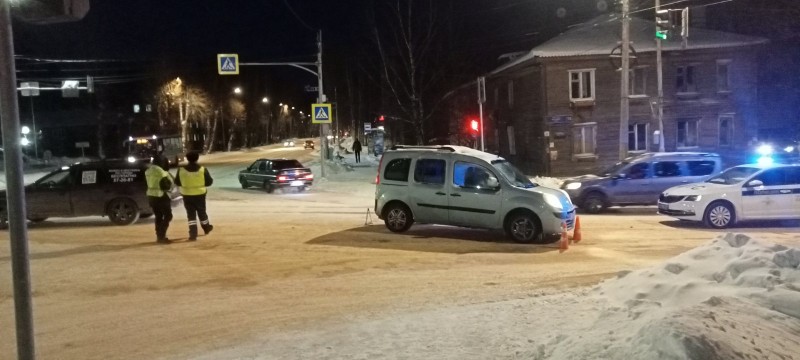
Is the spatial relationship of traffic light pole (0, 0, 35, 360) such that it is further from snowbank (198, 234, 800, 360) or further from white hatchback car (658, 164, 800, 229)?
white hatchback car (658, 164, 800, 229)

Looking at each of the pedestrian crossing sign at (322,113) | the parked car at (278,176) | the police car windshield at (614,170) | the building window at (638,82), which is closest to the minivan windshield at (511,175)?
the police car windshield at (614,170)

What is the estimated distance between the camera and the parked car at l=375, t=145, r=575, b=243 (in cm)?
1374

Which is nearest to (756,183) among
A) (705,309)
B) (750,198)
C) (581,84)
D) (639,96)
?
(750,198)

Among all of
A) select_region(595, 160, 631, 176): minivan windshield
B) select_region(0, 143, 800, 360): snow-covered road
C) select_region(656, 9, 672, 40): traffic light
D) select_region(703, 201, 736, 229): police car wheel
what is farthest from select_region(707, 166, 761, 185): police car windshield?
select_region(656, 9, 672, 40): traffic light

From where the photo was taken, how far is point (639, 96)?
37.0 m

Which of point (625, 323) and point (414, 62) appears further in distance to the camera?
point (414, 62)

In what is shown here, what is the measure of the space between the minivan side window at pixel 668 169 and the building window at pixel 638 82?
1755 cm

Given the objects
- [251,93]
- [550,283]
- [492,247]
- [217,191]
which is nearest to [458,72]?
[217,191]

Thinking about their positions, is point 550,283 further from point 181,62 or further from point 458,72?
point 181,62

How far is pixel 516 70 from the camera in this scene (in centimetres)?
4088

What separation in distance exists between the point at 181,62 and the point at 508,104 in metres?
51.2

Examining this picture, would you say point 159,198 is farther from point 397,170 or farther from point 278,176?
point 278,176

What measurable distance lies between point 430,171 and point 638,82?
26.2m

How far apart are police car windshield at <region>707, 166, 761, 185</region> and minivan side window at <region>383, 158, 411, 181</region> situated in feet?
26.2
